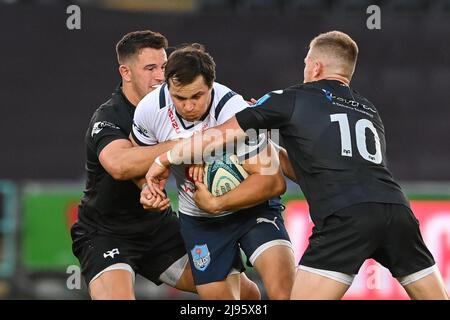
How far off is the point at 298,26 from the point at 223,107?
4837mm

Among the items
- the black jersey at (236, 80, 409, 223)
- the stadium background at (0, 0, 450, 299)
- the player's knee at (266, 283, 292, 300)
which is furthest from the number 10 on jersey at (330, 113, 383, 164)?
the stadium background at (0, 0, 450, 299)

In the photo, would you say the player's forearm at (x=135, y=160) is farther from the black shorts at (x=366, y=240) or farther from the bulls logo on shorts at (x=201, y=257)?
the black shorts at (x=366, y=240)

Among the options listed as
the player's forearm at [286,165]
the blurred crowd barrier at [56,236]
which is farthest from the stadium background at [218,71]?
the player's forearm at [286,165]

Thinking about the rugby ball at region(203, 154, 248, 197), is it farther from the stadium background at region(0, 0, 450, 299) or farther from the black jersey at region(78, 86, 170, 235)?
the stadium background at region(0, 0, 450, 299)

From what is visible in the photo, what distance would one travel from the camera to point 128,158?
625 cm

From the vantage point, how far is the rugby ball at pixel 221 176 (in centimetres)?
620

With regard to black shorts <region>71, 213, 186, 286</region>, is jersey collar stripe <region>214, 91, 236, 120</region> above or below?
above

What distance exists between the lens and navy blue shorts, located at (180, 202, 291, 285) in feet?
20.6

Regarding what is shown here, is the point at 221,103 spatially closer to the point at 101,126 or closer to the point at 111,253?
the point at 101,126

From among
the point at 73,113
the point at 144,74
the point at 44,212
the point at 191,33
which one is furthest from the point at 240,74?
the point at 144,74

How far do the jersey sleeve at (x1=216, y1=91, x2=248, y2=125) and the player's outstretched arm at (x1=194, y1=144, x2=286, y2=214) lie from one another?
298 millimetres

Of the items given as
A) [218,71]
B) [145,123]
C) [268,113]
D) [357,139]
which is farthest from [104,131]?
[218,71]

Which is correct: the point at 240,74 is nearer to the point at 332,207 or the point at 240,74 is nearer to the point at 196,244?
the point at 196,244

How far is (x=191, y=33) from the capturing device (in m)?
10.8
